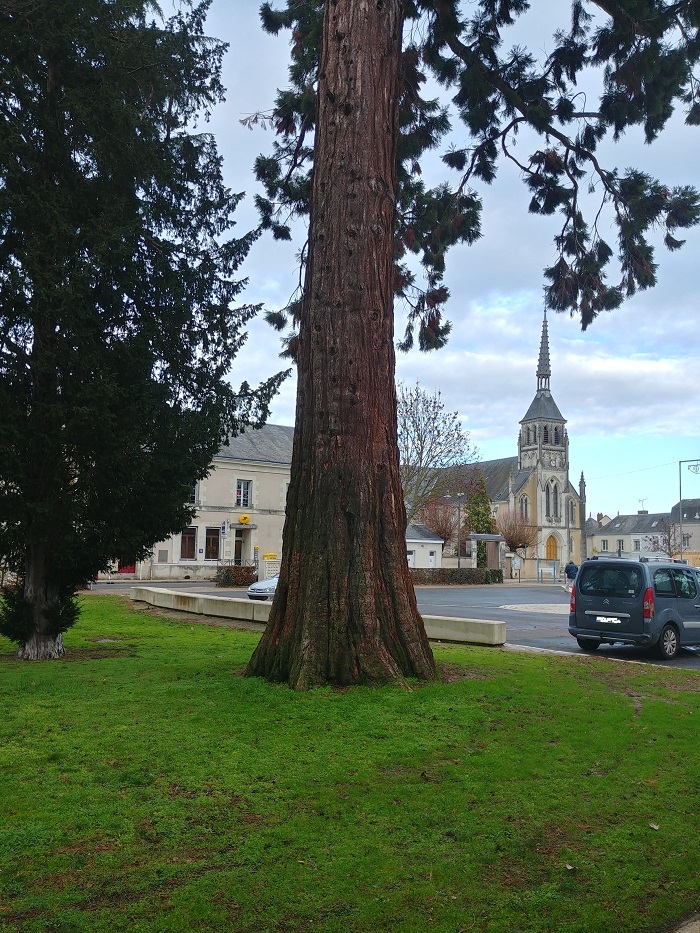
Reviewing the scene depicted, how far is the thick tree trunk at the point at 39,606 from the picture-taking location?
1055 cm

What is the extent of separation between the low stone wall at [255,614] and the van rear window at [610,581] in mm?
1939

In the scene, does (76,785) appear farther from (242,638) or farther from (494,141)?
(494,141)

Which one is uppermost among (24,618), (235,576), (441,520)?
(441,520)

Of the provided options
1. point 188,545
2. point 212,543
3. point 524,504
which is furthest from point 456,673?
point 524,504

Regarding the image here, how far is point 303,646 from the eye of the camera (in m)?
7.66

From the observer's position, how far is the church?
10300 centimetres

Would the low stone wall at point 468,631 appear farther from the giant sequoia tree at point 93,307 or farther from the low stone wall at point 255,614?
the giant sequoia tree at point 93,307

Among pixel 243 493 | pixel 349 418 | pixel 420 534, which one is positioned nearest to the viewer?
pixel 349 418

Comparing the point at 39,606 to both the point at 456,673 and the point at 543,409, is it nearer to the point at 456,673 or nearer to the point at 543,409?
the point at 456,673

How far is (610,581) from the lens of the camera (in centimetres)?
1430

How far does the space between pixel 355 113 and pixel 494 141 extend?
580cm

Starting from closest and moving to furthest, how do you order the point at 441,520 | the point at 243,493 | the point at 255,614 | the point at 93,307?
the point at 93,307 → the point at 255,614 → the point at 243,493 → the point at 441,520

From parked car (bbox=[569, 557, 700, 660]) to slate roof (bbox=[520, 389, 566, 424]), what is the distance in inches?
3760

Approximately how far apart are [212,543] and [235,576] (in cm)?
999
